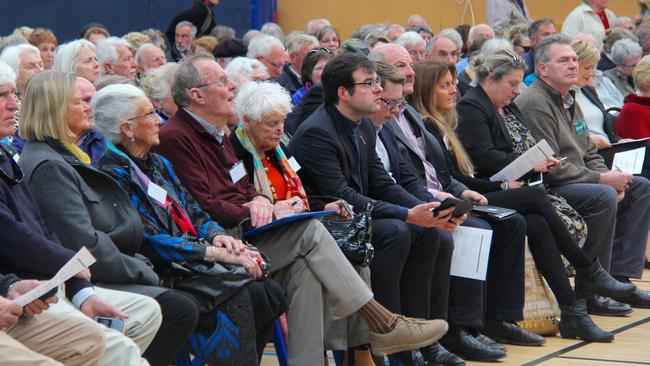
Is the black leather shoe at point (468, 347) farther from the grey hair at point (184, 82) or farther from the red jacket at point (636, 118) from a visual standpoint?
the red jacket at point (636, 118)

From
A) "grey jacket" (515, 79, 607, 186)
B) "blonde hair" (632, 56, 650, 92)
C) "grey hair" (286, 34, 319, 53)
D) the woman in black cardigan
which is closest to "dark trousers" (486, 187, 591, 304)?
the woman in black cardigan

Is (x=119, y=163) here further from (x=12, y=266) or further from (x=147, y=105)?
(x=12, y=266)

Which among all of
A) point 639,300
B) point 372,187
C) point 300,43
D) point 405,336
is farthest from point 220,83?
point 300,43

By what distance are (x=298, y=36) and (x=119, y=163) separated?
4.60 meters

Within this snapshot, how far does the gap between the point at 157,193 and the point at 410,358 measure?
1.42m

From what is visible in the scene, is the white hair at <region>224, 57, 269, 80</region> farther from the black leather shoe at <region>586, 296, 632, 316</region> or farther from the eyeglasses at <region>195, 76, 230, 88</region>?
the black leather shoe at <region>586, 296, 632, 316</region>

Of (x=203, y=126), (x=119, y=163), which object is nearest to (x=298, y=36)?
(x=203, y=126)

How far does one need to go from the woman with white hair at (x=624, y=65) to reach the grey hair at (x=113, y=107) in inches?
216

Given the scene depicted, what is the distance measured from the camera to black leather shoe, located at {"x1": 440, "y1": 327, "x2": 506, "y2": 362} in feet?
18.9

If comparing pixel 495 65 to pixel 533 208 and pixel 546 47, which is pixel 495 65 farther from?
pixel 533 208

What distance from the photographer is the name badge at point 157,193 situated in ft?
15.4

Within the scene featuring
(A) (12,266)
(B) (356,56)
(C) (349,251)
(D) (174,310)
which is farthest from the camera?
(B) (356,56)

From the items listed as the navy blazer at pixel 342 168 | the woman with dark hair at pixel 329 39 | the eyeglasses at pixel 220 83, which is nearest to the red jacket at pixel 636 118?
the navy blazer at pixel 342 168

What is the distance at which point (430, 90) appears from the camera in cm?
652
